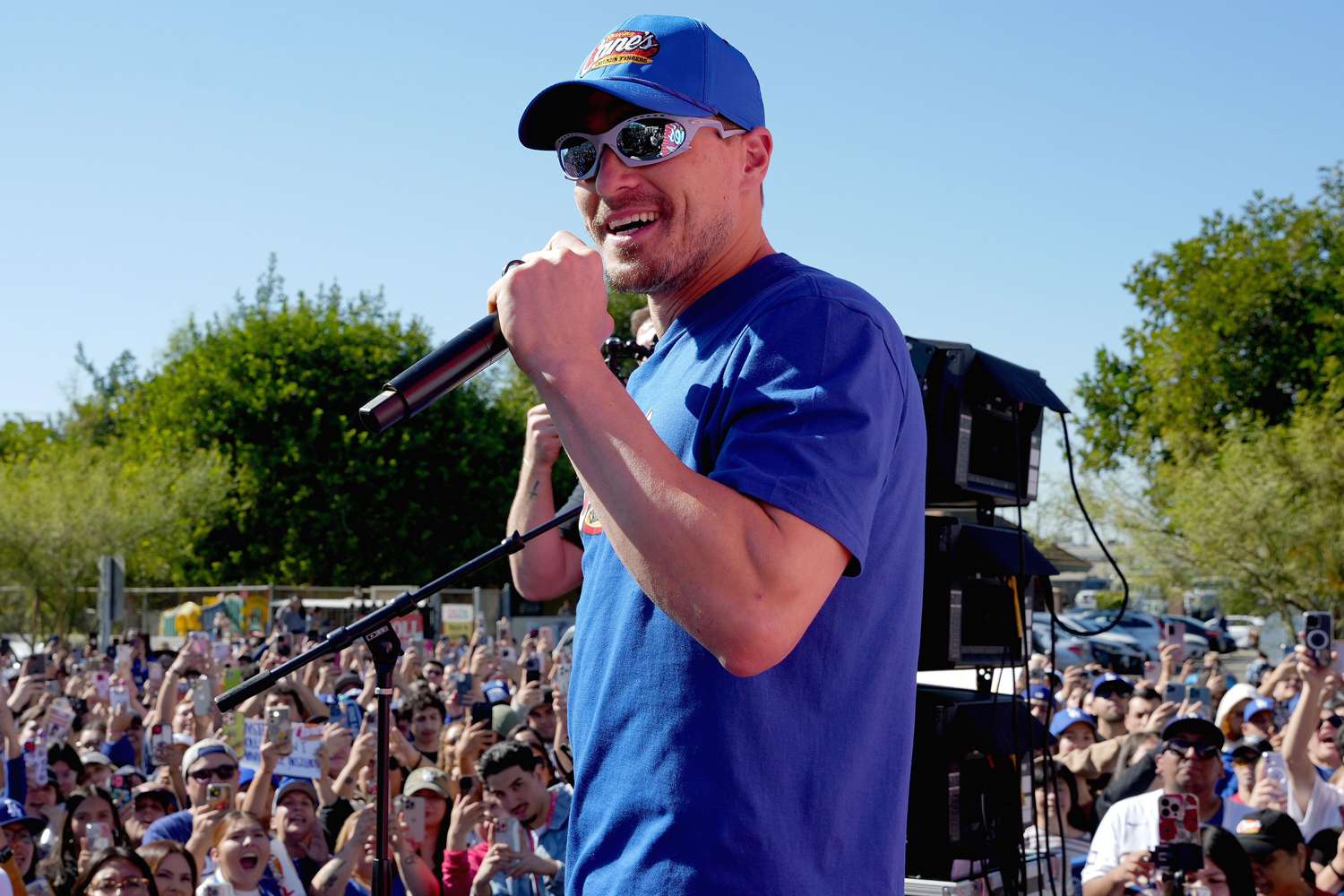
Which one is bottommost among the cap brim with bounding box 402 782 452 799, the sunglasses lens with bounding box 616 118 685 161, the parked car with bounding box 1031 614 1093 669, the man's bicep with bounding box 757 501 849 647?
the cap brim with bounding box 402 782 452 799

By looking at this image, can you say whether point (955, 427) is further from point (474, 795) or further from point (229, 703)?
point (474, 795)

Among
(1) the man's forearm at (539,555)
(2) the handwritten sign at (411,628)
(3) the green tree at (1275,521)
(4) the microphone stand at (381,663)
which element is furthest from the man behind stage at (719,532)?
(3) the green tree at (1275,521)

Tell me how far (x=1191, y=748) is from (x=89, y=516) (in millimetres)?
36340

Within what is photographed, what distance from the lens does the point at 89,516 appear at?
39344 millimetres

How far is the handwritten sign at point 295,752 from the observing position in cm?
777

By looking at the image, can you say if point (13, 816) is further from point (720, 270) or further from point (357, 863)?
point (720, 270)

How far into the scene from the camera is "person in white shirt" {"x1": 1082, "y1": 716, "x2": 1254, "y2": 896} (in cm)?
658

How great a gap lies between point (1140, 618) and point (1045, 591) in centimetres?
3453

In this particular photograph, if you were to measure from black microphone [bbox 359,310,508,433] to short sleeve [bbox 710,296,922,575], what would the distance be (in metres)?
Result: 0.37

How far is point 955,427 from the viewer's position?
4086 millimetres

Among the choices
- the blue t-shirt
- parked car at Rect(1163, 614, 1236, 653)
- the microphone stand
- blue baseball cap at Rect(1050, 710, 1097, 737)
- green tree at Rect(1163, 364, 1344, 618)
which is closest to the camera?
the blue t-shirt

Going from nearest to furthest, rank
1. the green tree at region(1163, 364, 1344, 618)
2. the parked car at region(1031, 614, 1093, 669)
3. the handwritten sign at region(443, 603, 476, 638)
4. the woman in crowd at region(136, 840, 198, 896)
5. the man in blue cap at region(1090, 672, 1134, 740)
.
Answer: the woman in crowd at region(136, 840, 198, 896), the man in blue cap at region(1090, 672, 1134, 740), the handwritten sign at region(443, 603, 476, 638), the parked car at region(1031, 614, 1093, 669), the green tree at region(1163, 364, 1344, 618)

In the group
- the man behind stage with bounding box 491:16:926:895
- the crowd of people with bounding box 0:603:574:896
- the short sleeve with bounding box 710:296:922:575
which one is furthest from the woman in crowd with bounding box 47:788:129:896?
the short sleeve with bounding box 710:296:922:575

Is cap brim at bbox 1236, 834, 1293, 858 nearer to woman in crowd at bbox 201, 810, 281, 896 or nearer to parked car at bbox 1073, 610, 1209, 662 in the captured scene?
woman in crowd at bbox 201, 810, 281, 896
